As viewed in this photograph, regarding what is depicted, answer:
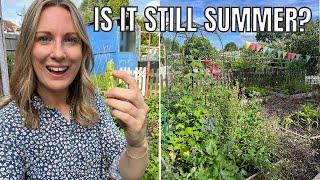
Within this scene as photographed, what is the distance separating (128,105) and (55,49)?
0.24 meters

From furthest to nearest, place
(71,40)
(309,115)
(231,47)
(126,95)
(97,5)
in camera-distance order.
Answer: (309,115) < (231,47) < (97,5) < (71,40) < (126,95)

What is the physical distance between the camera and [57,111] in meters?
1.21

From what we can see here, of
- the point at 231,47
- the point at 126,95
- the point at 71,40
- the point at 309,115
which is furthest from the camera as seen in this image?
the point at 309,115

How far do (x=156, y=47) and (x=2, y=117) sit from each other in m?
1.66

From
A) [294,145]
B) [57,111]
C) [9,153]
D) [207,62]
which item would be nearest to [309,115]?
[294,145]

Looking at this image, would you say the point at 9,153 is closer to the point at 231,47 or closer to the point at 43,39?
the point at 43,39

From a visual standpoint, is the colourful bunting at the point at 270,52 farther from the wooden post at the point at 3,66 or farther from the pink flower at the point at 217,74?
the wooden post at the point at 3,66

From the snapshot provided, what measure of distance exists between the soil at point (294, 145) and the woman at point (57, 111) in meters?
1.83

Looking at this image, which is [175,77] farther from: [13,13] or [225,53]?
[13,13]

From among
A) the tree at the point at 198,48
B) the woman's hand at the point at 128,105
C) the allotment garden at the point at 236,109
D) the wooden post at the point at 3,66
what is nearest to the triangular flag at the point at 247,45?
the allotment garden at the point at 236,109

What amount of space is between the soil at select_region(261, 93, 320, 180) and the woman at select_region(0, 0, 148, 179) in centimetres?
183

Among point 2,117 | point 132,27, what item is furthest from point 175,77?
point 2,117

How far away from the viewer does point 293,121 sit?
9.50ft

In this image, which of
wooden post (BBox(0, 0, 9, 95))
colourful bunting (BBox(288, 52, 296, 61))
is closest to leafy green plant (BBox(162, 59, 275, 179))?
colourful bunting (BBox(288, 52, 296, 61))
